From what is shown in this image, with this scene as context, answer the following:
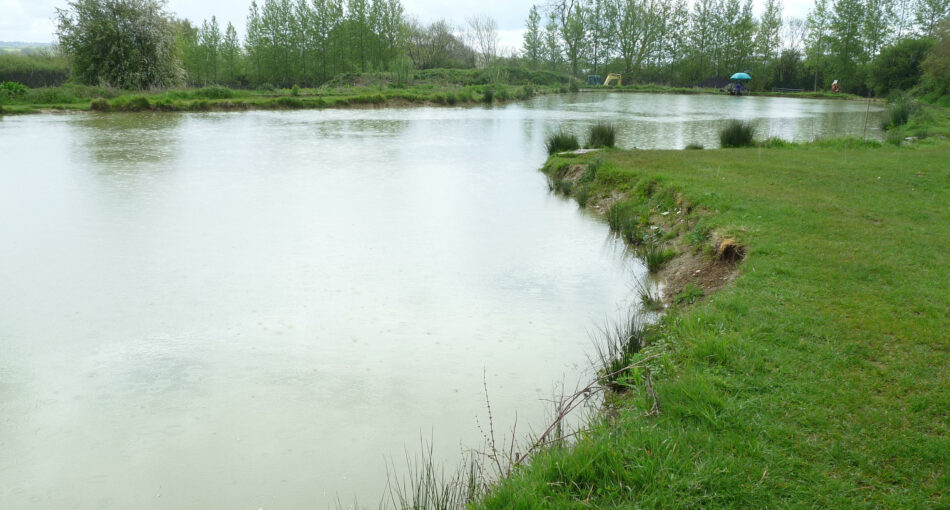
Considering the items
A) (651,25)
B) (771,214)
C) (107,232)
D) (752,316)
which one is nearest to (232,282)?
(107,232)

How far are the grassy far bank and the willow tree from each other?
94.4ft

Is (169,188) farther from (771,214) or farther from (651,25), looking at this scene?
(651,25)

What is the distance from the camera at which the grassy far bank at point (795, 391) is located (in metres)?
2.30

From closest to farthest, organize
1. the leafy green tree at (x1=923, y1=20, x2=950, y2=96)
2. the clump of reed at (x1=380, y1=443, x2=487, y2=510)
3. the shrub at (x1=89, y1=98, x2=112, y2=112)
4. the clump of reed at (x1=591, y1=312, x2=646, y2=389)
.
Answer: the clump of reed at (x1=380, y1=443, x2=487, y2=510) < the clump of reed at (x1=591, y1=312, x2=646, y2=389) < the shrub at (x1=89, y1=98, x2=112, y2=112) < the leafy green tree at (x1=923, y1=20, x2=950, y2=96)

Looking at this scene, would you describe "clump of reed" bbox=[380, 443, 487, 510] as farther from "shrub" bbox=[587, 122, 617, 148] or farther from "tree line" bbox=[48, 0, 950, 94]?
"tree line" bbox=[48, 0, 950, 94]

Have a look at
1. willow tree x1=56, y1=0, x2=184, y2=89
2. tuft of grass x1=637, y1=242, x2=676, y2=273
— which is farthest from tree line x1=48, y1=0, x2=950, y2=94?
tuft of grass x1=637, y1=242, x2=676, y2=273

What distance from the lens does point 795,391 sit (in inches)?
115

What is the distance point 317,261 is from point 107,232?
103 inches

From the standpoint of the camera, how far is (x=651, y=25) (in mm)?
54719

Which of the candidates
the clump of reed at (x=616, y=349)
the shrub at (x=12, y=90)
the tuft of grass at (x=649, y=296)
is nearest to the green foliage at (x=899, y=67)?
the tuft of grass at (x=649, y=296)

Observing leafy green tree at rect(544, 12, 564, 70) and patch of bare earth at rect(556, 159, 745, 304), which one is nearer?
patch of bare earth at rect(556, 159, 745, 304)

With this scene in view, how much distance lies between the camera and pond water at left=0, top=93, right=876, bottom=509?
2957 mm

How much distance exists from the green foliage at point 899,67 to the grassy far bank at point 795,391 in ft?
127

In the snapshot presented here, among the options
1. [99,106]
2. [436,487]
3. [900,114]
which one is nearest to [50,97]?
[99,106]
